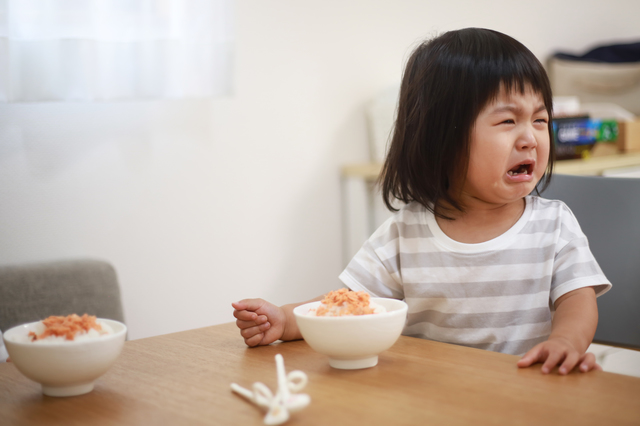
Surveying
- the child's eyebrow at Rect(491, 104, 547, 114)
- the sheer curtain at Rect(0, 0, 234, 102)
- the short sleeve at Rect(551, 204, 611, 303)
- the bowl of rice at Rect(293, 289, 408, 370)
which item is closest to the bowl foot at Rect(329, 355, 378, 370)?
the bowl of rice at Rect(293, 289, 408, 370)

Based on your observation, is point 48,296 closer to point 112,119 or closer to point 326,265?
point 112,119

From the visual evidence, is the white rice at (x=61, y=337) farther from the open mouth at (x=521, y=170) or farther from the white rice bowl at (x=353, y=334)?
the open mouth at (x=521, y=170)

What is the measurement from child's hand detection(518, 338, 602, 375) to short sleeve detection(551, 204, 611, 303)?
0.66 ft

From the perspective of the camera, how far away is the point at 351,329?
0.65m

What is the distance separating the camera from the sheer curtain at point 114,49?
1448mm

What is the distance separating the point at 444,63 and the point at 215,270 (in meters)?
1.16

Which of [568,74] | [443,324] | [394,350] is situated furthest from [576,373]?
[568,74]

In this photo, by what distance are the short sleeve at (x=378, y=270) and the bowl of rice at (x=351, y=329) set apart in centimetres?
29

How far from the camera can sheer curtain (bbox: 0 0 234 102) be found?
57.0 inches

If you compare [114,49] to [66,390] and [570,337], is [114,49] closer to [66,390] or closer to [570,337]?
[66,390]

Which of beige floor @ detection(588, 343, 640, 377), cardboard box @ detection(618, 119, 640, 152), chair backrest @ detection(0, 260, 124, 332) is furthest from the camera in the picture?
cardboard box @ detection(618, 119, 640, 152)

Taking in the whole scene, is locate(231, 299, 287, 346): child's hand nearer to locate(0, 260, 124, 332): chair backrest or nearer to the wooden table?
the wooden table

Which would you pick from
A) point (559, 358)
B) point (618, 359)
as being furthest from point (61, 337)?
point (618, 359)

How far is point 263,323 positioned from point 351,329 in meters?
0.20
